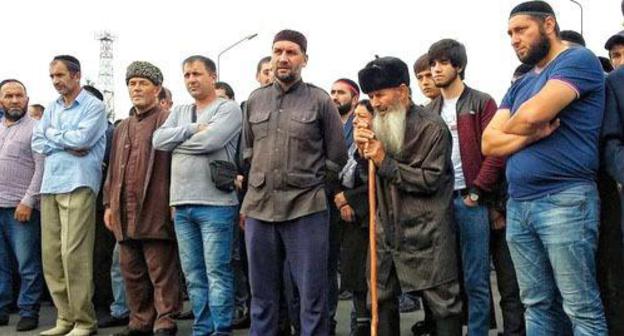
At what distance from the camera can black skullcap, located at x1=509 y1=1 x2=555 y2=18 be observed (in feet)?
12.5

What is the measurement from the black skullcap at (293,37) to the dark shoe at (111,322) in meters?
3.05

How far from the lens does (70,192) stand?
575 cm

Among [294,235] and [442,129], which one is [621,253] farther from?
[294,235]

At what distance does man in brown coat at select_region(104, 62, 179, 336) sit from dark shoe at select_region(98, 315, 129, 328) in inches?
28.7

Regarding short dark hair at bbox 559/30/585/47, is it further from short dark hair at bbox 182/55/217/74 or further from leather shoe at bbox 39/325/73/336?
leather shoe at bbox 39/325/73/336

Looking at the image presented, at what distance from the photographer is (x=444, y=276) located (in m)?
4.20

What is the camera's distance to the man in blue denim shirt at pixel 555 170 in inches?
142

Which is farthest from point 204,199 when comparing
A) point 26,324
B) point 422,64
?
point 26,324

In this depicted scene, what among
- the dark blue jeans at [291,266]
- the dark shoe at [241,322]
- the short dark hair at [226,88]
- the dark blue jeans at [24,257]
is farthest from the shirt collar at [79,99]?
the dark shoe at [241,322]

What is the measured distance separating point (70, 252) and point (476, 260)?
313 centimetres

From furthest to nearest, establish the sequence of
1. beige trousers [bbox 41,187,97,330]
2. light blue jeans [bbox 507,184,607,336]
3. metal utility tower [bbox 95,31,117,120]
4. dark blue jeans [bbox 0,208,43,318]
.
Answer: metal utility tower [bbox 95,31,117,120]
dark blue jeans [bbox 0,208,43,318]
beige trousers [bbox 41,187,97,330]
light blue jeans [bbox 507,184,607,336]

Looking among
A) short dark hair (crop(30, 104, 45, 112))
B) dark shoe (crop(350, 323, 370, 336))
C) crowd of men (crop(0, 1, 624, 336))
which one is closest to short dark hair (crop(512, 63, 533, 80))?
crowd of men (crop(0, 1, 624, 336))

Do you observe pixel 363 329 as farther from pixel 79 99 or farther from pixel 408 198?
pixel 79 99

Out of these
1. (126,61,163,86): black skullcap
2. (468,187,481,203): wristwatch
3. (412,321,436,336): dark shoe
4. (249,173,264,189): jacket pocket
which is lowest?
(412,321,436,336): dark shoe
